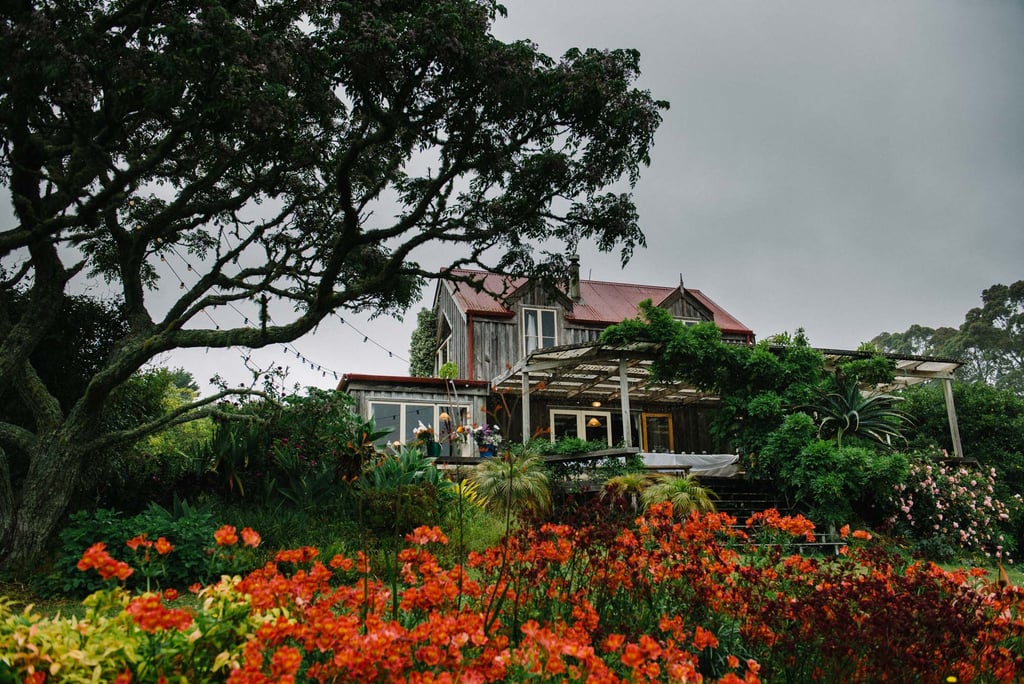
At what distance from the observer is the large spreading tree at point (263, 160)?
7.35 metres

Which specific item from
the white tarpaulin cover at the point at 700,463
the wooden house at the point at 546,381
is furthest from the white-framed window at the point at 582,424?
the white tarpaulin cover at the point at 700,463

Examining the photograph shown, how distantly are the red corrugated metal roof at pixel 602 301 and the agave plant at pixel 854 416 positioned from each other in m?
8.63

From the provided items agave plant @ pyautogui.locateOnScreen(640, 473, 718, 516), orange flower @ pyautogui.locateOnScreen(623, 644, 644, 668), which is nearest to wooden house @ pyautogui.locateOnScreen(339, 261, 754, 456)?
agave plant @ pyautogui.locateOnScreen(640, 473, 718, 516)

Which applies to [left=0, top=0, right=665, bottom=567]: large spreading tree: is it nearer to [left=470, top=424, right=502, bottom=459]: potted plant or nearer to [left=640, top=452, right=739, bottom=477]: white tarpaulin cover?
[left=470, top=424, right=502, bottom=459]: potted plant

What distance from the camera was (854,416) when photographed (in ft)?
43.0

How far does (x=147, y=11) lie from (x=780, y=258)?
2911 centimetres

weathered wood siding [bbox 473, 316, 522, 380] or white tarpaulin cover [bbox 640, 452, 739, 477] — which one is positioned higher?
weathered wood siding [bbox 473, 316, 522, 380]

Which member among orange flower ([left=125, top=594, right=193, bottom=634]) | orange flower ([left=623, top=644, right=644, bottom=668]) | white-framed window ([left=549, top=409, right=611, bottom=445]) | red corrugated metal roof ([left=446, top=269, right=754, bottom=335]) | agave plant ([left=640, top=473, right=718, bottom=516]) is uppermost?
red corrugated metal roof ([left=446, top=269, right=754, bottom=335])

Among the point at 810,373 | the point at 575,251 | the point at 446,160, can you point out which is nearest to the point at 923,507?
the point at 810,373

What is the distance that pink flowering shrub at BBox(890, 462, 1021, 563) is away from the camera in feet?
37.9

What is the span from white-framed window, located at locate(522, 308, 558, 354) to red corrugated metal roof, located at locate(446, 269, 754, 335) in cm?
56

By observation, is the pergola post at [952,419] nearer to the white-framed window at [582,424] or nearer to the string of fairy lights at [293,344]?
the white-framed window at [582,424]

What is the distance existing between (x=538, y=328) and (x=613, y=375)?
12.7ft

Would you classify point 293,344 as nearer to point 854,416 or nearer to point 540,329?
point 854,416
